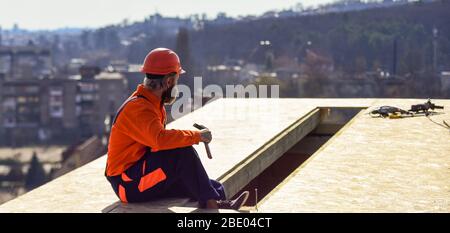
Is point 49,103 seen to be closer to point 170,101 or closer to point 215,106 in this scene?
point 215,106

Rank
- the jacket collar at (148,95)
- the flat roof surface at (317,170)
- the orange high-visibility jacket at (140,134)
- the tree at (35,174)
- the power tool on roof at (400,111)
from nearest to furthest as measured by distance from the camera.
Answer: the orange high-visibility jacket at (140,134) → the jacket collar at (148,95) → the flat roof surface at (317,170) → the power tool on roof at (400,111) → the tree at (35,174)

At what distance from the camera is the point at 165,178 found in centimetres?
496

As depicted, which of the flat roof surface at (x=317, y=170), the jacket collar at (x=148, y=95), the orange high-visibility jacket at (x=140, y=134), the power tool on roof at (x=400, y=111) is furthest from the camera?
the power tool on roof at (x=400, y=111)

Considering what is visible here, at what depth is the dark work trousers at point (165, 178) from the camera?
4.87 metres

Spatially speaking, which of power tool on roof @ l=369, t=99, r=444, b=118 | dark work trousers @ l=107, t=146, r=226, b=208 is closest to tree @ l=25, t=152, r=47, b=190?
power tool on roof @ l=369, t=99, r=444, b=118

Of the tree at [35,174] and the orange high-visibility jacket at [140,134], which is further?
the tree at [35,174]

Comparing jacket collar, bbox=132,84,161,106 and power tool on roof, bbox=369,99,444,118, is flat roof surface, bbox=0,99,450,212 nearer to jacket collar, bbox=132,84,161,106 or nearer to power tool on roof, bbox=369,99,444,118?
power tool on roof, bbox=369,99,444,118

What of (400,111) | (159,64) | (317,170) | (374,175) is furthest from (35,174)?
(159,64)

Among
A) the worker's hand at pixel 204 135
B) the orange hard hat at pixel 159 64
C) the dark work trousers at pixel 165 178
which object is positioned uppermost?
the orange hard hat at pixel 159 64

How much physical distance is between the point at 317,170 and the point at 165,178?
168cm

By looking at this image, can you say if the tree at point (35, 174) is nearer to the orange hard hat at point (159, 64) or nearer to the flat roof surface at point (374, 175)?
the flat roof surface at point (374, 175)

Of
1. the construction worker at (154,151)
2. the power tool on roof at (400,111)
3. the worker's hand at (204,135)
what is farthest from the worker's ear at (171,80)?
the power tool on roof at (400,111)

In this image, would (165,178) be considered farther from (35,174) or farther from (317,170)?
(35,174)
